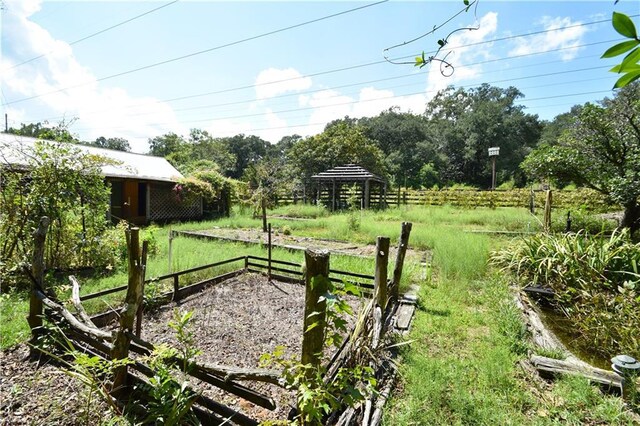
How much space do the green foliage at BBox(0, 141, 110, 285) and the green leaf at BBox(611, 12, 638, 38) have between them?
5.71m

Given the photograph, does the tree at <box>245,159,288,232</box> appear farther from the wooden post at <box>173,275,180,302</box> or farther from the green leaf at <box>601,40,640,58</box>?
the green leaf at <box>601,40,640,58</box>

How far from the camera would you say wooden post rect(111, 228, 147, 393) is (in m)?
2.17

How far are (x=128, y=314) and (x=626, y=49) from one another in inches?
107

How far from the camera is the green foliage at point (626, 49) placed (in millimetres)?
478

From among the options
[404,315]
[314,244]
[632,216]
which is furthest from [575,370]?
[632,216]

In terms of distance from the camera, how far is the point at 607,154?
812cm

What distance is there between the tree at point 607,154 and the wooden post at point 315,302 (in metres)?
8.78

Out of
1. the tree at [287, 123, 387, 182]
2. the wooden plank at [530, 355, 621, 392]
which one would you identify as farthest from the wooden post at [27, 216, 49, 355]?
the tree at [287, 123, 387, 182]

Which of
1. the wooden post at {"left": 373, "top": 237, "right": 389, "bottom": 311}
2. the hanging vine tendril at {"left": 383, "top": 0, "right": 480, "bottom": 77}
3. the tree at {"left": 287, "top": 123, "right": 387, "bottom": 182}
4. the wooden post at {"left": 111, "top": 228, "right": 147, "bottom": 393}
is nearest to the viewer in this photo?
the hanging vine tendril at {"left": 383, "top": 0, "right": 480, "bottom": 77}

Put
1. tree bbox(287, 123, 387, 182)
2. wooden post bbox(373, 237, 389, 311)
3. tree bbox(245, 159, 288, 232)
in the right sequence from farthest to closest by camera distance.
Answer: tree bbox(287, 123, 387, 182) < tree bbox(245, 159, 288, 232) < wooden post bbox(373, 237, 389, 311)

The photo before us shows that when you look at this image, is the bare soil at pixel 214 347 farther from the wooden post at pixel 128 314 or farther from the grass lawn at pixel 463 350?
the grass lawn at pixel 463 350

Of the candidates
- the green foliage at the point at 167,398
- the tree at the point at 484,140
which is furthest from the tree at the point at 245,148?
the green foliage at the point at 167,398

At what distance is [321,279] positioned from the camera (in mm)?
1716

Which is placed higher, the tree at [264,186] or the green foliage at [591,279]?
the tree at [264,186]
